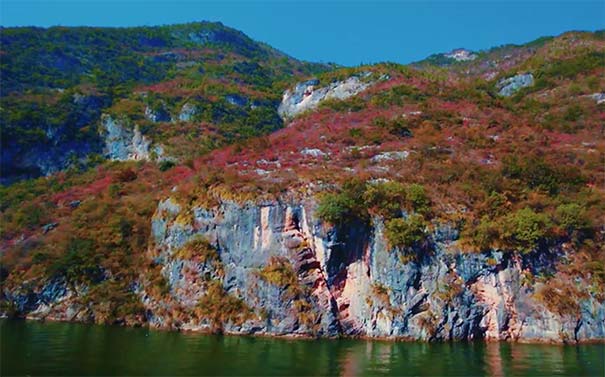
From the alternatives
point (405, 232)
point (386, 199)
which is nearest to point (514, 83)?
point (386, 199)

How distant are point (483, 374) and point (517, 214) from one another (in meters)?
14.1

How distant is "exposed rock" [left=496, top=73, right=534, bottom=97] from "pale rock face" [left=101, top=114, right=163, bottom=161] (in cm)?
5000

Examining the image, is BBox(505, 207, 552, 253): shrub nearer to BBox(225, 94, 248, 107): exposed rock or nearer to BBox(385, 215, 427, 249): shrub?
BBox(385, 215, 427, 249): shrub

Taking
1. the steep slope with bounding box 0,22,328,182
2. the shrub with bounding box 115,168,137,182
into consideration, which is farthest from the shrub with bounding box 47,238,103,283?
the steep slope with bounding box 0,22,328,182

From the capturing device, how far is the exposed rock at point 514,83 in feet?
238

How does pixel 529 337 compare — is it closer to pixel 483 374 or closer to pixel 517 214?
pixel 517 214

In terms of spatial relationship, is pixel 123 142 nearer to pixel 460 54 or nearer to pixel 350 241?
pixel 350 241

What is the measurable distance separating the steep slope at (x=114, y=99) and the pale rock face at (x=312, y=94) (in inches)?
104

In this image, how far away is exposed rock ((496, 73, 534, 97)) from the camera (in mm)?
72438

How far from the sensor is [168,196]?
123 feet

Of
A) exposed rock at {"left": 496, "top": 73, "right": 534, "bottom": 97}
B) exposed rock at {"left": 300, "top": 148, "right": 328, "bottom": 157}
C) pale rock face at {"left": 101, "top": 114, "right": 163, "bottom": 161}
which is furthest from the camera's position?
exposed rock at {"left": 496, "top": 73, "right": 534, "bottom": 97}

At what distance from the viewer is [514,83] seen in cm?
7419

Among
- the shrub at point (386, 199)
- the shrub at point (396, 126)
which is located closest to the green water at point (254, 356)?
the shrub at point (386, 199)

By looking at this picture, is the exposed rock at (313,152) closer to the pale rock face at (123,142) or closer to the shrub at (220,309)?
the shrub at (220,309)
